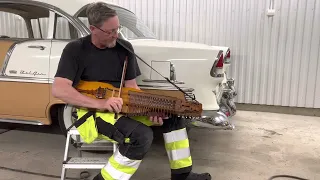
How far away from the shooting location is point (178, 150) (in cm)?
239

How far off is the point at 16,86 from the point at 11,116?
38cm

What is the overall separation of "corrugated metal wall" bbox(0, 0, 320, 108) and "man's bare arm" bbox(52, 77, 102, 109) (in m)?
3.72

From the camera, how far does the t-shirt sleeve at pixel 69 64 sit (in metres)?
2.21

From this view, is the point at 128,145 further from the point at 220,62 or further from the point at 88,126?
the point at 220,62

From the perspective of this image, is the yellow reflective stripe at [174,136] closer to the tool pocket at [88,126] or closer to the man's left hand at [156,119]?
the man's left hand at [156,119]

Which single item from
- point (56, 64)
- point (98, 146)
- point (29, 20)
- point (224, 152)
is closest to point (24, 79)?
point (56, 64)

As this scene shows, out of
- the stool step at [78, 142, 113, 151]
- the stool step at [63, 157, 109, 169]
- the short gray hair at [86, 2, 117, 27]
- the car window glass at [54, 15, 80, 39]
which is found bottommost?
the stool step at [78, 142, 113, 151]

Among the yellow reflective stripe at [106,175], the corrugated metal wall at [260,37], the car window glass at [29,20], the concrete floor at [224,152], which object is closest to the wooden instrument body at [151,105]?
the yellow reflective stripe at [106,175]

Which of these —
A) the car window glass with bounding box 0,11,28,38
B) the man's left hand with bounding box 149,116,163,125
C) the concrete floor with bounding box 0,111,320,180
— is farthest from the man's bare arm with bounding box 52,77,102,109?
the car window glass with bounding box 0,11,28,38

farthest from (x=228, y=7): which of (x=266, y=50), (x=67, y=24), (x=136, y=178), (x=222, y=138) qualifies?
(x=136, y=178)

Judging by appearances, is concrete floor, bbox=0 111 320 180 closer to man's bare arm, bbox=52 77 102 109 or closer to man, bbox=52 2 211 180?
man, bbox=52 2 211 180

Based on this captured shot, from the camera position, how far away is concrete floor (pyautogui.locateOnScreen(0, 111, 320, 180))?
3010mm

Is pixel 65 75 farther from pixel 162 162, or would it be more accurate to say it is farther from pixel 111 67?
pixel 162 162

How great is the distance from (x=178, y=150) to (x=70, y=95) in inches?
36.5
